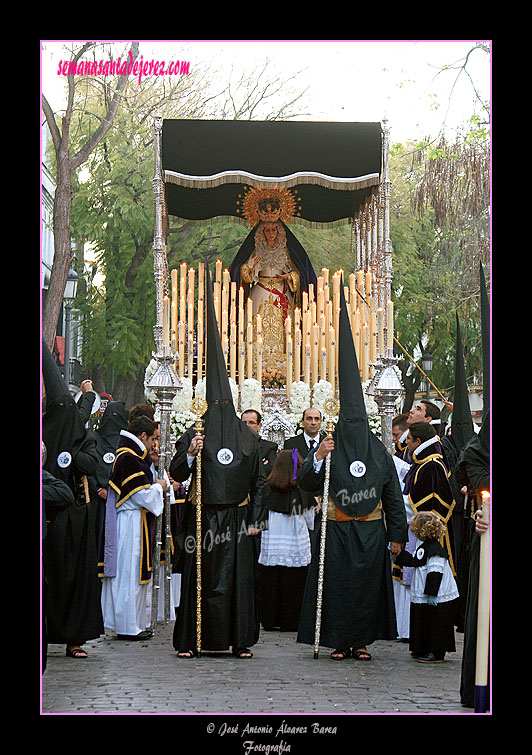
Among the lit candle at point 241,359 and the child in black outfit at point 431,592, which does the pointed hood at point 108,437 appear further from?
the child in black outfit at point 431,592

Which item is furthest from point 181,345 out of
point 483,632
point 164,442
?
point 483,632

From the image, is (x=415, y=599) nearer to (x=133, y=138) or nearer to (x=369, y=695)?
(x=369, y=695)

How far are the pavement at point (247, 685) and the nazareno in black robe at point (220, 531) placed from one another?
0.23 m

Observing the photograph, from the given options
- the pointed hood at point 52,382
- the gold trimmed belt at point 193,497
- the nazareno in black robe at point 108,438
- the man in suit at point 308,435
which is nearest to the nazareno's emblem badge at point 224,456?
the gold trimmed belt at point 193,497

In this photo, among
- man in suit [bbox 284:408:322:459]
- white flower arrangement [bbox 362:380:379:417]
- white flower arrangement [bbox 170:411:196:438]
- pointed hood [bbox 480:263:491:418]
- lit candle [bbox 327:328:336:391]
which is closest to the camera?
pointed hood [bbox 480:263:491:418]

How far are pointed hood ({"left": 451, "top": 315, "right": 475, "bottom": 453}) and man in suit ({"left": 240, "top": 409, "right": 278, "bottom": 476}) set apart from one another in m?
1.83

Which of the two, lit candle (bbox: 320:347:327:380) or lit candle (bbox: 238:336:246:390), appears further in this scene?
lit candle (bbox: 238:336:246:390)

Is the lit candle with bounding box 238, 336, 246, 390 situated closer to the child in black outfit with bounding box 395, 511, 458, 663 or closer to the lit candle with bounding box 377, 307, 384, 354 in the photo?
the lit candle with bounding box 377, 307, 384, 354

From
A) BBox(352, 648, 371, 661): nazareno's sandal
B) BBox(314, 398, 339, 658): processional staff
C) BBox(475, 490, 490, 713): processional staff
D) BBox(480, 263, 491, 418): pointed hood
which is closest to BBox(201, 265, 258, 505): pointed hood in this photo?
BBox(314, 398, 339, 658): processional staff

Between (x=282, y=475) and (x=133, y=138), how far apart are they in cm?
1391

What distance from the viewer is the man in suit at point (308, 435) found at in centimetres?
1012

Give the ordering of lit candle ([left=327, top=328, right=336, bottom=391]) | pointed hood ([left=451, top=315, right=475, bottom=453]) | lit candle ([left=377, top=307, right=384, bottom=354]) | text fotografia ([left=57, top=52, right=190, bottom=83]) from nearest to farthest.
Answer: text fotografia ([left=57, top=52, right=190, bottom=83]) < pointed hood ([left=451, top=315, right=475, bottom=453]) < lit candle ([left=377, top=307, right=384, bottom=354]) < lit candle ([left=327, top=328, right=336, bottom=391])

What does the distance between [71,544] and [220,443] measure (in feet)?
4.44

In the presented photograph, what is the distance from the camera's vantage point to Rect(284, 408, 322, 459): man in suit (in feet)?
33.2
